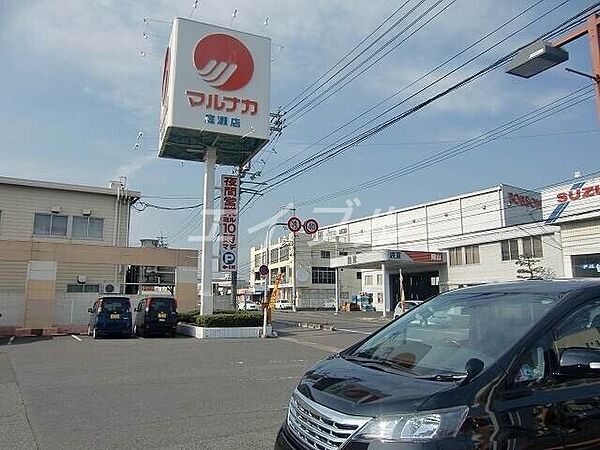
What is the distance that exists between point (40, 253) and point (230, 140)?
33.3 ft

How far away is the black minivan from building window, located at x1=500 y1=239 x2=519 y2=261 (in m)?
39.7

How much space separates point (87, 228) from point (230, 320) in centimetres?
1181

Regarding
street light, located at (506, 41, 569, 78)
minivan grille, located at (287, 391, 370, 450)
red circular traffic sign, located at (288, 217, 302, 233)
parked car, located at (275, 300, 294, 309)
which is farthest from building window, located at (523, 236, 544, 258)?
parked car, located at (275, 300, 294, 309)

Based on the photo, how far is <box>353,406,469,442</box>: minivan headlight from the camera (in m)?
2.74

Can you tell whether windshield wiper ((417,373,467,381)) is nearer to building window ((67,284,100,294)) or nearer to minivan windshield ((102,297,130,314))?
minivan windshield ((102,297,130,314))

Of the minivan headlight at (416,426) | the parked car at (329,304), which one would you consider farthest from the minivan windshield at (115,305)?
the parked car at (329,304)

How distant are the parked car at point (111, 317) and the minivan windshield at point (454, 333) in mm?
17736

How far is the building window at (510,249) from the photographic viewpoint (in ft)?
133

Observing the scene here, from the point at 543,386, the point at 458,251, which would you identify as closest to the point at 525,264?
the point at 458,251

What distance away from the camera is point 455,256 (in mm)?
46375

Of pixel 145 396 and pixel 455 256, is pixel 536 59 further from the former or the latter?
pixel 455 256

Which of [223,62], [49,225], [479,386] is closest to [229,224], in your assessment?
[223,62]

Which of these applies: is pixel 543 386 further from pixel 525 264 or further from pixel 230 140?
pixel 525 264

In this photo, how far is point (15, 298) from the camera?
23.1 m
